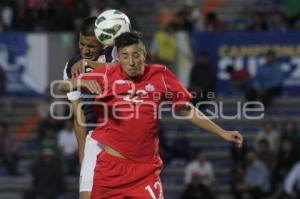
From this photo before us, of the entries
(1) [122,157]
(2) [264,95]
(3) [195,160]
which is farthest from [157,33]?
(1) [122,157]

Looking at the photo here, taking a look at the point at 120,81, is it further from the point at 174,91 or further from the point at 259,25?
the point at 259,25

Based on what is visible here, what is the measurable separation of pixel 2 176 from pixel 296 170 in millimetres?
5422

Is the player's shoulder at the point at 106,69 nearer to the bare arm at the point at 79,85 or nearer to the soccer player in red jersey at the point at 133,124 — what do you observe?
the soccer player in red jersey at the point at 133,124

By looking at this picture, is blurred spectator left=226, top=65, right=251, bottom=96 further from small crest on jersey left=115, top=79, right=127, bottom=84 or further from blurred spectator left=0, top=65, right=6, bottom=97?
small crest on jersey left=115, top=79, right=127, bottom=84

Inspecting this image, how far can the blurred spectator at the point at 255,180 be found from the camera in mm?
17516

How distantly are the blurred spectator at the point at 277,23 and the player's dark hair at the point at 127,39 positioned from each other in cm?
1258

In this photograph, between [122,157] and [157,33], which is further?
[157,33]

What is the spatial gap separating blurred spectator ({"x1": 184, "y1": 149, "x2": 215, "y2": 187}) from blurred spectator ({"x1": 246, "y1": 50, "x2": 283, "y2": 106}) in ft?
8.19

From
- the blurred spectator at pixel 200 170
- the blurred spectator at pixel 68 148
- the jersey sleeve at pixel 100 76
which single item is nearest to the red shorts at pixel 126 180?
the jersey sleeve at pixel 100 76

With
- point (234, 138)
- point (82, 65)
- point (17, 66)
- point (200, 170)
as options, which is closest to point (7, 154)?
point (17, 66)

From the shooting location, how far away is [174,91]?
8789mm

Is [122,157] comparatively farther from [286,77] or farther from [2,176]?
[286,77]

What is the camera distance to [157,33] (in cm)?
2103

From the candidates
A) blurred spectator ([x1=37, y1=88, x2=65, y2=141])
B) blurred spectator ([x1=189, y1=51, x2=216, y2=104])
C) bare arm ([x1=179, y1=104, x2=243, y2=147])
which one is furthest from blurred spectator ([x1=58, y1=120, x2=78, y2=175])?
bare arm ([x1=179, y1=104, x2=243, y2=147])
